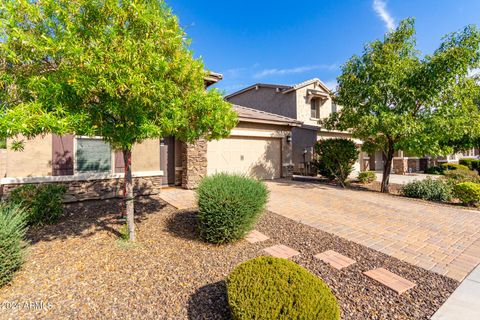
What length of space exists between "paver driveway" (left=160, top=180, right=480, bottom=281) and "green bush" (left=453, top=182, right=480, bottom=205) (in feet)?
2.79

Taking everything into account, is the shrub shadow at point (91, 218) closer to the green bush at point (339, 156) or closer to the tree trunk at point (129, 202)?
the tree trunk at point (129, 202)

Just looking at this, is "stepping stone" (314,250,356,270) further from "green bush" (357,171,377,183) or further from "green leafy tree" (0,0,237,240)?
"green bush" (357,171,377,183)

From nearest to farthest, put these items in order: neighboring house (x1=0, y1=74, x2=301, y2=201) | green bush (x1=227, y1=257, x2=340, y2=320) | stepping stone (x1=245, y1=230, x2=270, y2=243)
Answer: green bush (x1=227, y1=257, x2=340, y2=320) → stepping stone (x1=245, y1=230, x2=270, y2=243) → neighboring house (x1=0, y1=74, x2=301, y2=201)

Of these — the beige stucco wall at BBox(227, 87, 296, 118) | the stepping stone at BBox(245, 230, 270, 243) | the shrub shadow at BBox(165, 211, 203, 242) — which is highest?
Answer: the beige stucco wall at BBox(227, 87, 296, 118)

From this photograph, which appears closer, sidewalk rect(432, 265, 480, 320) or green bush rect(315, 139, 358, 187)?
sidewalk rect(432, 265, 480, 320)

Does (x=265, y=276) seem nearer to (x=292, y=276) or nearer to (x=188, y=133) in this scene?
(x=292, y=276)

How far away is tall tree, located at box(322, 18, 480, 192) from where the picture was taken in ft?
28.5

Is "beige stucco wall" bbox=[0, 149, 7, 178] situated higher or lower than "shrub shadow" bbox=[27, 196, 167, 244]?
higher

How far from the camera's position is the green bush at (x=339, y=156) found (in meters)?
11.6

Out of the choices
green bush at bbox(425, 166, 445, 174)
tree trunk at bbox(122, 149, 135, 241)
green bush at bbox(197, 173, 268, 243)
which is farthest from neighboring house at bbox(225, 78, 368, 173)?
tree trunk at bbox(122, 149, 135, 241)

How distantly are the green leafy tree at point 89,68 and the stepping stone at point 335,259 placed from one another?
11.8 ft

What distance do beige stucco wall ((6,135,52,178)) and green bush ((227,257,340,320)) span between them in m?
7.05

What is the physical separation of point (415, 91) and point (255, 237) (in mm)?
9117

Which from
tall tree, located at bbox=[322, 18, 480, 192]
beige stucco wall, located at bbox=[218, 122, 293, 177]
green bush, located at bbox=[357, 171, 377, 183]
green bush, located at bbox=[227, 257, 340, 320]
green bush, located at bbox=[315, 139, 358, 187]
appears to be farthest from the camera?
green bush, located at bbox=[357, 171, 377, 183]
